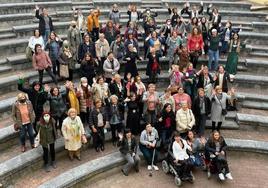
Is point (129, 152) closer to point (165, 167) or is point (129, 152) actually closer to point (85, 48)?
point (165, 167)

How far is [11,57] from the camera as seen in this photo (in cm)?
1571

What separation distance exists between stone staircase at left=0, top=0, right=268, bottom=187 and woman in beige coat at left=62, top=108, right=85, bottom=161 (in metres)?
0.64

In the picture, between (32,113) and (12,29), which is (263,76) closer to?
(32,113)

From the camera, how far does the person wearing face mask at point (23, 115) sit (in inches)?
427

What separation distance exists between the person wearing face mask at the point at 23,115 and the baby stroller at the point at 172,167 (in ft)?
13.7

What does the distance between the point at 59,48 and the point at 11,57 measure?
9.69 ft

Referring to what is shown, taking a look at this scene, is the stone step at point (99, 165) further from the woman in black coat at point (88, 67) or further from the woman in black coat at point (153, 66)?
the woman in black coat at point (153, 66)

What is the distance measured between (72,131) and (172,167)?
10.6ft

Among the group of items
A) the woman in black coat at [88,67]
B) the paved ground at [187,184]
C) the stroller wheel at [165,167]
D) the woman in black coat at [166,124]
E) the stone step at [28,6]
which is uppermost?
the stone step at [28,6]

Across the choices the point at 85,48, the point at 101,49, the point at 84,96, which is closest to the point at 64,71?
the point at 85,48

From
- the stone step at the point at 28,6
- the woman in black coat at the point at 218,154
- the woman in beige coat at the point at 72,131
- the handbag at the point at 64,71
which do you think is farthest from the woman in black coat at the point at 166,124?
the stone step at the point at 28,6

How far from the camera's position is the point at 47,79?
14.7 metres

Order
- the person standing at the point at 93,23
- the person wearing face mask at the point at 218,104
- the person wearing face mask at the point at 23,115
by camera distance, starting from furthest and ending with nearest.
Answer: the person standing at the point at 93,23 < the person wearing face mask at the point at 218,104 < the person wearing face mask at the point at 23,115

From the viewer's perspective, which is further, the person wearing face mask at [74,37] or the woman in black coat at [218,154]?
the person wearing face mask at [74,37]
